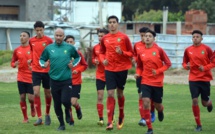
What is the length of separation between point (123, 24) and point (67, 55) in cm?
5075

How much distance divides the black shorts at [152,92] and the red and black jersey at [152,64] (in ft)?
0.28

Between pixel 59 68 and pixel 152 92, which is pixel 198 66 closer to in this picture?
pixel 152 92

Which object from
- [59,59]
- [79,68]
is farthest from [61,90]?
[79,68]

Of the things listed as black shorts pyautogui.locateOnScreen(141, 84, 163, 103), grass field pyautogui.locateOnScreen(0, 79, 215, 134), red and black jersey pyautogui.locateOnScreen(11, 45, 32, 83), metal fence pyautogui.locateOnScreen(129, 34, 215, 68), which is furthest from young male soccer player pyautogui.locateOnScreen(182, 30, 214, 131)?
metal fence pyautogui.locateOnScreen(129, 34, 215, 68)

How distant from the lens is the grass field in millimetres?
15547

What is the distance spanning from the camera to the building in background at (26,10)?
66.6 metres

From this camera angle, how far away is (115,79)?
1573 cm

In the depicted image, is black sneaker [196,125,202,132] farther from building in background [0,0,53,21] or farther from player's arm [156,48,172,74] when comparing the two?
building in background [0,0,53,21]

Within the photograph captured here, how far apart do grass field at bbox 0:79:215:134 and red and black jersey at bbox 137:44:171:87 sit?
1.20 metres

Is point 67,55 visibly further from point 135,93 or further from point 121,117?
point 135,93

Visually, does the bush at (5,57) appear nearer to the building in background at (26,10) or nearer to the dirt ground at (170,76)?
the dirt ground at (170,76)

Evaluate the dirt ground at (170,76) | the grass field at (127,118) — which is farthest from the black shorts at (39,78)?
the dirt ground at (170,76)

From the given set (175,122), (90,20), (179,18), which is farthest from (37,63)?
(90,20)

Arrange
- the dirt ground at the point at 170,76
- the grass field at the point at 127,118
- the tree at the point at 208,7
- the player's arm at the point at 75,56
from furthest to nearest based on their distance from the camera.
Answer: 1. the tree at the point at 208,7
2. the dirt ground at the point at 170,76
3. the grass field at the point at 127,118
4. the player's arm at the point at 75,56
